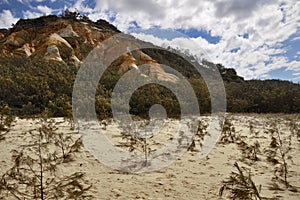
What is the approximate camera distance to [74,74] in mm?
20516

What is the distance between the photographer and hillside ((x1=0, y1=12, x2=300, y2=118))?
15.4 metres

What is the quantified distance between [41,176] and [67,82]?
15614 mm

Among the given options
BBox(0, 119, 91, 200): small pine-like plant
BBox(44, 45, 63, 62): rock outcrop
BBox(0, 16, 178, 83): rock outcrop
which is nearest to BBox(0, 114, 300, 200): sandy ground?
BBox(0, 119, 91, 200): small pine-like plant

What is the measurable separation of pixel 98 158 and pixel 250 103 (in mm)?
18578

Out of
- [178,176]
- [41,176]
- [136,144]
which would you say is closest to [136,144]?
[136,144]

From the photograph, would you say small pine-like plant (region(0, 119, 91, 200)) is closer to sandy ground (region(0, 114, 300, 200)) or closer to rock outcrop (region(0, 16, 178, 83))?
sandy ground (region(0, 114, 300, 200))

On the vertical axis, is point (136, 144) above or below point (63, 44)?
below

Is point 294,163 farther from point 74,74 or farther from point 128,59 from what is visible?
point 128,59

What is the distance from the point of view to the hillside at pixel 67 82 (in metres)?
15.4

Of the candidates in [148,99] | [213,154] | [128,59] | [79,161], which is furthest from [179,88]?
[79,161]

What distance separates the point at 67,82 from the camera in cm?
1789

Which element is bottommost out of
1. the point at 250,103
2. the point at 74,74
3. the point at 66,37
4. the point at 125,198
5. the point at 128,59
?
the point at 125,198

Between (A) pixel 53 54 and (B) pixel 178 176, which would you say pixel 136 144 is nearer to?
(B) pixel 178 176

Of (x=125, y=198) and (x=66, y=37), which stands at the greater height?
(x=66, y=37)
